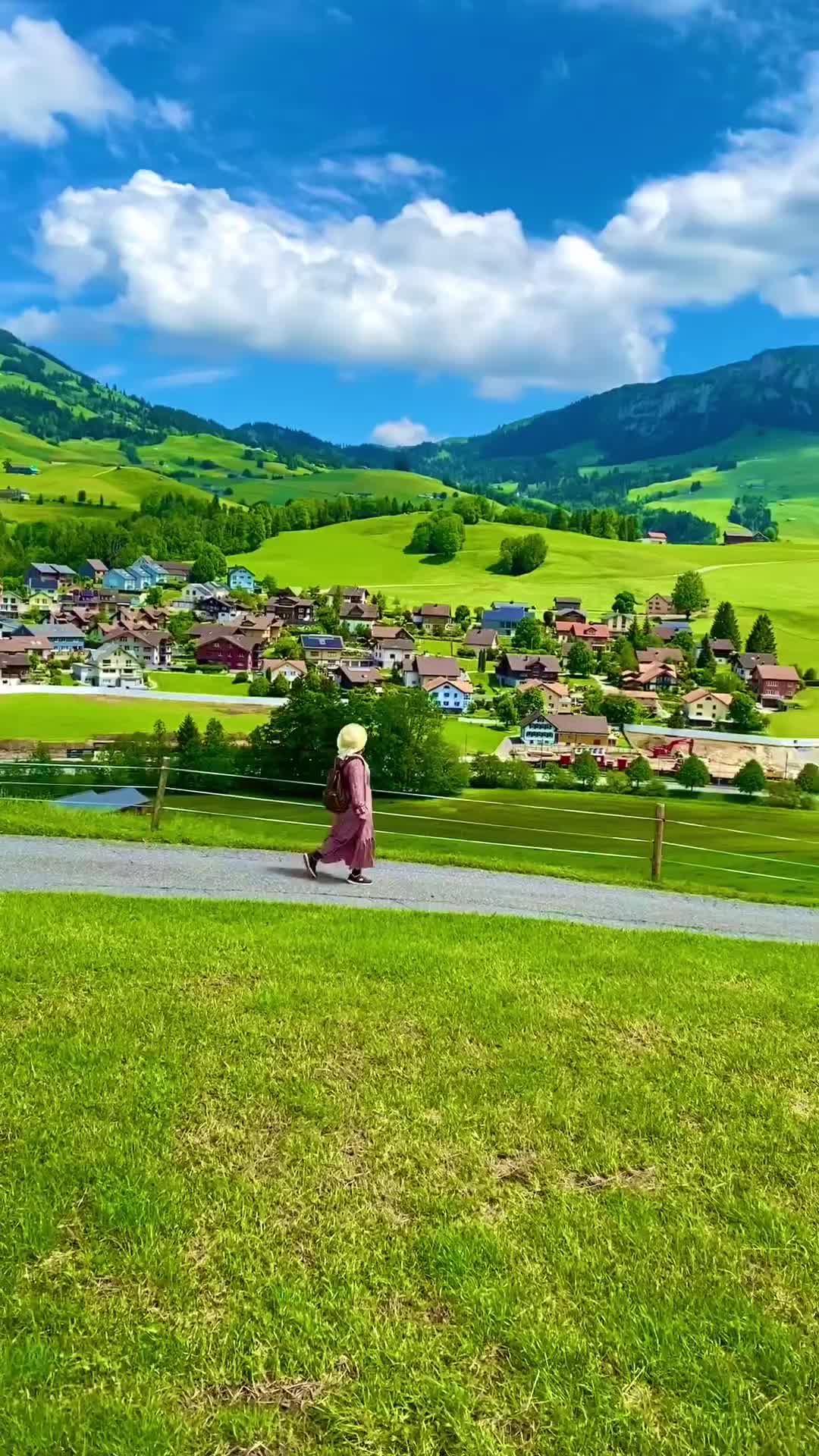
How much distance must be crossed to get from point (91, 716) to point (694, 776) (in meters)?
64.8

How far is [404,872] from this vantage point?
16.3 metres

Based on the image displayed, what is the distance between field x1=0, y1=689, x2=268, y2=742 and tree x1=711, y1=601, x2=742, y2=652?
252 feet

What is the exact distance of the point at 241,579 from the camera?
17175 cm

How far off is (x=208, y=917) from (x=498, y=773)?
6964 cm

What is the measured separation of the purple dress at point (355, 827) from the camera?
13.0m

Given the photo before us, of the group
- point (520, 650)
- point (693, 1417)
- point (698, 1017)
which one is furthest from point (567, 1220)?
point (520, 650)

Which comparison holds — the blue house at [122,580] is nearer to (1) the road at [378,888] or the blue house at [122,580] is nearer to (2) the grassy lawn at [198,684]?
(2) the grassy lawn at [198,684]

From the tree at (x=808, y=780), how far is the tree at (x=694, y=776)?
28.8 ft

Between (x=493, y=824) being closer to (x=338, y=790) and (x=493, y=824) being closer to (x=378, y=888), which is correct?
(x=378, y=888)

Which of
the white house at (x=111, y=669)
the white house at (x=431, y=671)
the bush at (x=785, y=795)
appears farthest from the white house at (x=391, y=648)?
the bush at (x=785, y=795)

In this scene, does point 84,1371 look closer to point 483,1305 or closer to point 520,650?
point 483,1305

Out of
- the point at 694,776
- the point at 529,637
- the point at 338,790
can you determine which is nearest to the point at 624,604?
the point at 529,637

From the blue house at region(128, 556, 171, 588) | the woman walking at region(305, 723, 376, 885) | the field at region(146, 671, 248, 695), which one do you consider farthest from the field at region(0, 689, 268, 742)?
the woman walking at region(305, 723, 376, 885)

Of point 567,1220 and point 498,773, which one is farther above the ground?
point 567,1220
